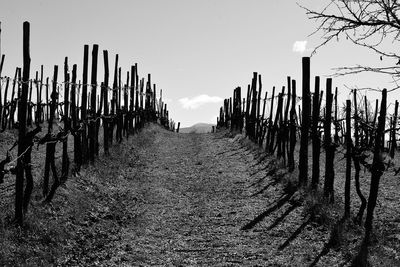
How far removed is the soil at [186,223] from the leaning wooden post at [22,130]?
0.30m

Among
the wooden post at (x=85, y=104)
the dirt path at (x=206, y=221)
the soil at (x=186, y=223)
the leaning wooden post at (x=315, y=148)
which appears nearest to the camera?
the soil at (x=186, y=223)

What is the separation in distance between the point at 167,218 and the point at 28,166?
10.9 ft

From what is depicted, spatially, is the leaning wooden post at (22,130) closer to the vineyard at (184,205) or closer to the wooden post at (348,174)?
the vineyard at (184,205)

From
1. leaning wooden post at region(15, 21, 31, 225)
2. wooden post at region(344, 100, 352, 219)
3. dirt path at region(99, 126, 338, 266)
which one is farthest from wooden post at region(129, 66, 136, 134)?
leaning wooden post at region(15, 21, 31, 225)

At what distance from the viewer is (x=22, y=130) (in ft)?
25.1

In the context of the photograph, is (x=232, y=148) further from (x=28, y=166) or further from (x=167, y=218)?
(x=28, y=166)

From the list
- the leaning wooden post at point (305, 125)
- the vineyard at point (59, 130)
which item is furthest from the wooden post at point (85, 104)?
the leaning wooden post at point (305, 125)

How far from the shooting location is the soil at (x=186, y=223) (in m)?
7.45

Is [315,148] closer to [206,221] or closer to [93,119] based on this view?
[206,221]

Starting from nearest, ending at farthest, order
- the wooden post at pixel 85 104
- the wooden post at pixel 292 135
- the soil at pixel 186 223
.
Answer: the soil at pixel 186 223
the wooden post at pixel 85 104
the wooden post at pixel 292 135

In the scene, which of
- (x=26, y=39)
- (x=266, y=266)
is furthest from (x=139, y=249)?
(x=26, y=39)

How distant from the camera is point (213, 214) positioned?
10.4 m

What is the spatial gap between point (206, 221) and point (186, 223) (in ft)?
1.35

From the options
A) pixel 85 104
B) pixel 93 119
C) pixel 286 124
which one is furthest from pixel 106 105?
pixel 286 124
